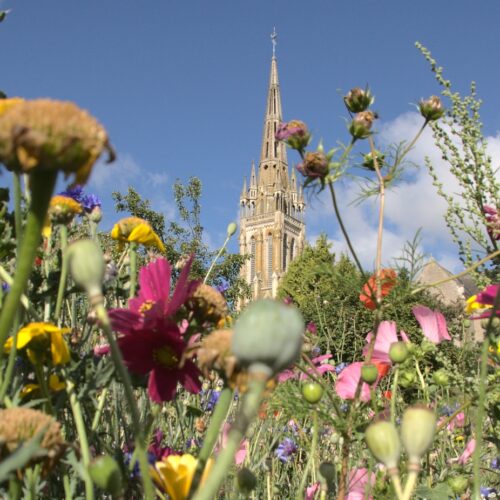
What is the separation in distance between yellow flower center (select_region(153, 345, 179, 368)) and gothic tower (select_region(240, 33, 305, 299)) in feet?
123

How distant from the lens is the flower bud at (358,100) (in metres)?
1.11

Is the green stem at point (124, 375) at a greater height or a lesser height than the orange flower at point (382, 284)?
lesser

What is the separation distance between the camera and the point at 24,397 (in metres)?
0.80

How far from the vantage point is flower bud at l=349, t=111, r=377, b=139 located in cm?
104

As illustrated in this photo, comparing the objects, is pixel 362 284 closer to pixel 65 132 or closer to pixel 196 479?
pixel 196 479

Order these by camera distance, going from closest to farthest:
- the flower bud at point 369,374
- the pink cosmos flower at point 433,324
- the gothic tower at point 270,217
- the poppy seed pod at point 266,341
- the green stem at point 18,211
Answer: the poppy seed pod at point 266,341 < the green stem at point 18,211 < the flower bud at point 369,374 < the pink cosmos flower at point 433,324 < the gothic tower at point 270,217

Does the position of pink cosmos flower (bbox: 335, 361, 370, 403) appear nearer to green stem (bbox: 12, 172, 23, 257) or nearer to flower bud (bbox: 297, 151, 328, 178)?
flower bud (bbox: 297, 151, 328, 178)

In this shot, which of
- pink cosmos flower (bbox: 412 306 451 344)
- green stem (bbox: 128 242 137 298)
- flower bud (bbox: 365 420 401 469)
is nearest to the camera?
flower bud (bbox: 365 420 401 469)

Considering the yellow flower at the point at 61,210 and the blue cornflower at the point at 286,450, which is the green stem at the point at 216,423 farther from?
the blue cornflower at the point at 286,450

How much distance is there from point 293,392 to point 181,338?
1.77ft

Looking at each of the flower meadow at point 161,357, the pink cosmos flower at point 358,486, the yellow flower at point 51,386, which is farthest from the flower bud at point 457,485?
the yellow flower at point 51,386

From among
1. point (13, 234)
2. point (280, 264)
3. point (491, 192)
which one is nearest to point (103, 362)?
point (13, 234)

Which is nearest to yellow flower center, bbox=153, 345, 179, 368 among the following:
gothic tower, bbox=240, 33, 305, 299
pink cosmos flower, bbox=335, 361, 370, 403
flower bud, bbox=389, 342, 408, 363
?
flower bud, bbox=389, 342, 408, 363

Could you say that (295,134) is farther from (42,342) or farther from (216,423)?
(216,423)
